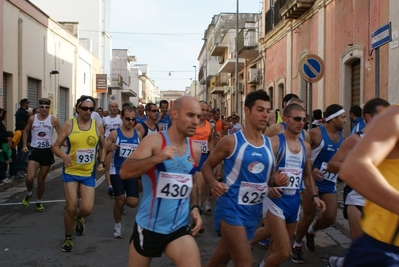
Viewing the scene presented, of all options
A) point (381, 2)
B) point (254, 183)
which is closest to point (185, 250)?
point (254, 183)

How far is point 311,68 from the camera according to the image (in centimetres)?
1153

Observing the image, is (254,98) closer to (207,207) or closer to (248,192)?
(248,192)

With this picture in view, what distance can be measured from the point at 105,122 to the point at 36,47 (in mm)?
11185

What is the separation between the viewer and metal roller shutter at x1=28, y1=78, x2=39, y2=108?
2370 centimetres

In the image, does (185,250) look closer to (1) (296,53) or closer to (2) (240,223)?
(2) (240,223)

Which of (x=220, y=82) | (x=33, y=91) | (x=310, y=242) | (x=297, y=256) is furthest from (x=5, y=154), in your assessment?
(x=220, y=82)

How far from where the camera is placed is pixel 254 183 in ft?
15.5

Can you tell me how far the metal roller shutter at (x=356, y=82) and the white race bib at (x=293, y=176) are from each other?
10.7m

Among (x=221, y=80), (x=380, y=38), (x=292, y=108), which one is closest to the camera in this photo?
(x=292, y=108)

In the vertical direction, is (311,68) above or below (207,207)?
above

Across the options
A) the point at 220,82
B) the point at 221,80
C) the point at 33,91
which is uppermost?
the point at 221,80

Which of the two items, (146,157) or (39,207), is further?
(39,207)

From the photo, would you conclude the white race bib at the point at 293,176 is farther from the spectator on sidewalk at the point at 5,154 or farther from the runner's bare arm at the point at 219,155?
the spectator on sidewalk at the point at 5,154

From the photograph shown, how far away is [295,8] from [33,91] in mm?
12051
